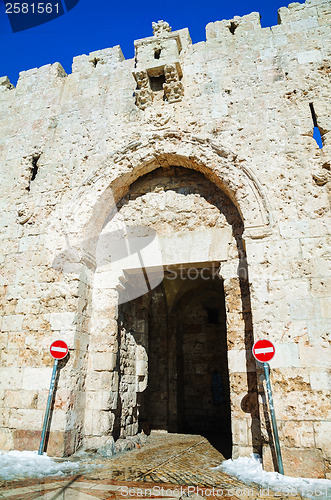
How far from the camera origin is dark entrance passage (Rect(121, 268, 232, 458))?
8.78 m

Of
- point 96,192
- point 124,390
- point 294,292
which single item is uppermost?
point 96,192

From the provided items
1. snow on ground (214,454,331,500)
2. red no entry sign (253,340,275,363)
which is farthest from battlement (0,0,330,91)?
snow on ground (214,454,331,500)

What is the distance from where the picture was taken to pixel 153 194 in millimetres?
5727

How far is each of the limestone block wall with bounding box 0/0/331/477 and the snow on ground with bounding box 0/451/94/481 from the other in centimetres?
18

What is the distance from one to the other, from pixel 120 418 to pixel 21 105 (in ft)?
20.0

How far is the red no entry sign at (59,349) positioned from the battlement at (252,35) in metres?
4.94

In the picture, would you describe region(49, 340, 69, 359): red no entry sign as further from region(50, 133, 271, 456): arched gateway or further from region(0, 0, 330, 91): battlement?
region(0, 0, 330, 91): battlement

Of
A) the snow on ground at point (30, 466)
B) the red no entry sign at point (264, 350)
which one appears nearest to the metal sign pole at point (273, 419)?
the red no entry sign at point (264, 350)

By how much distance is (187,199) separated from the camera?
18.0ft

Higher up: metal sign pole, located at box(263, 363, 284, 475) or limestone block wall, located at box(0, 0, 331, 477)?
limestone block wall, located at box(0, 0, 331, 477)

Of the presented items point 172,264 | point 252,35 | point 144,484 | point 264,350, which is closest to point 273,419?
point 264,350

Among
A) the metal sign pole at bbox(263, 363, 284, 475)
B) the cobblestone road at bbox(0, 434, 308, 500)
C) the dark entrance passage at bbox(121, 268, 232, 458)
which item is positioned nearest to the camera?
the cobblestone road at bbox(0, 434, 308, 500)

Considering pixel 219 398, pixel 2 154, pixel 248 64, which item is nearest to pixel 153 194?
pixel 248 64

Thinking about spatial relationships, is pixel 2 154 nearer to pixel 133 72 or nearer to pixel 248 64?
pixel 133 72
